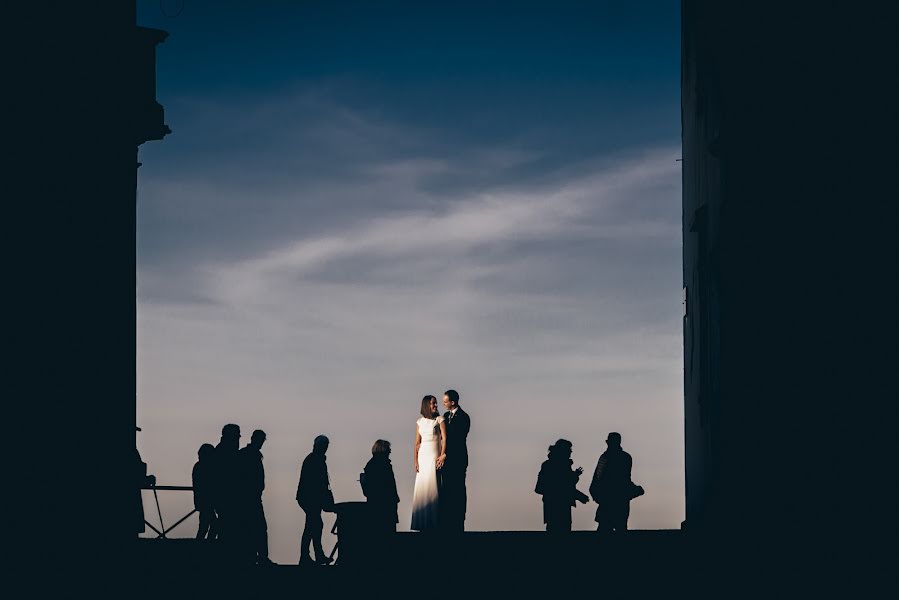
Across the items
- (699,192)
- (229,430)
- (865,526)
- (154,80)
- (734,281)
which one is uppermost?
(154,80)

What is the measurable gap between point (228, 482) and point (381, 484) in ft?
6.50

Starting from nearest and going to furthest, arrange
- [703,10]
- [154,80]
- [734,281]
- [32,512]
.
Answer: [734,281] → [32,512] → [703,10] → [154,80]

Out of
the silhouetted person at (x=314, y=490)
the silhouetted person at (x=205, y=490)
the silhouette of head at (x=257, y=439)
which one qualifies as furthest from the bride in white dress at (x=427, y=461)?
the silhouetted person at (x=205, y=490)

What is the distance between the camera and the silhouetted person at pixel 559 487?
70.9 ft

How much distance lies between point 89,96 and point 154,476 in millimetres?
6451

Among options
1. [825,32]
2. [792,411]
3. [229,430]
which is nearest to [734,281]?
[792,411]

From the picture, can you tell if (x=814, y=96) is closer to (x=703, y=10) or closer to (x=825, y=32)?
(x=825, y=32)

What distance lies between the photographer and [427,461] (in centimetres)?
2077

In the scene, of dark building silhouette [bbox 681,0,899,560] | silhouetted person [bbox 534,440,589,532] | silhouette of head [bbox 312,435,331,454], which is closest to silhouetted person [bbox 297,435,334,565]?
silhouette of head [bbox 312,435,331,454]

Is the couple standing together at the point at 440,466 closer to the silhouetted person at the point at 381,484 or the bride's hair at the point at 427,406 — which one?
the bride's hair at the point at 427,406

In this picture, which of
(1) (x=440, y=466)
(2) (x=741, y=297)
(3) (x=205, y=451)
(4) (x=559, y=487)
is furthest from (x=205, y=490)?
(2) (x=741, y=297)

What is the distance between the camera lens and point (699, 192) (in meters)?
22.9

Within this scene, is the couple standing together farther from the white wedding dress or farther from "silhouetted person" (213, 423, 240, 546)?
"silhouetted person" (213, 423, 240, 546)

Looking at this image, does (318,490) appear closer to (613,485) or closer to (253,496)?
(253,496)
